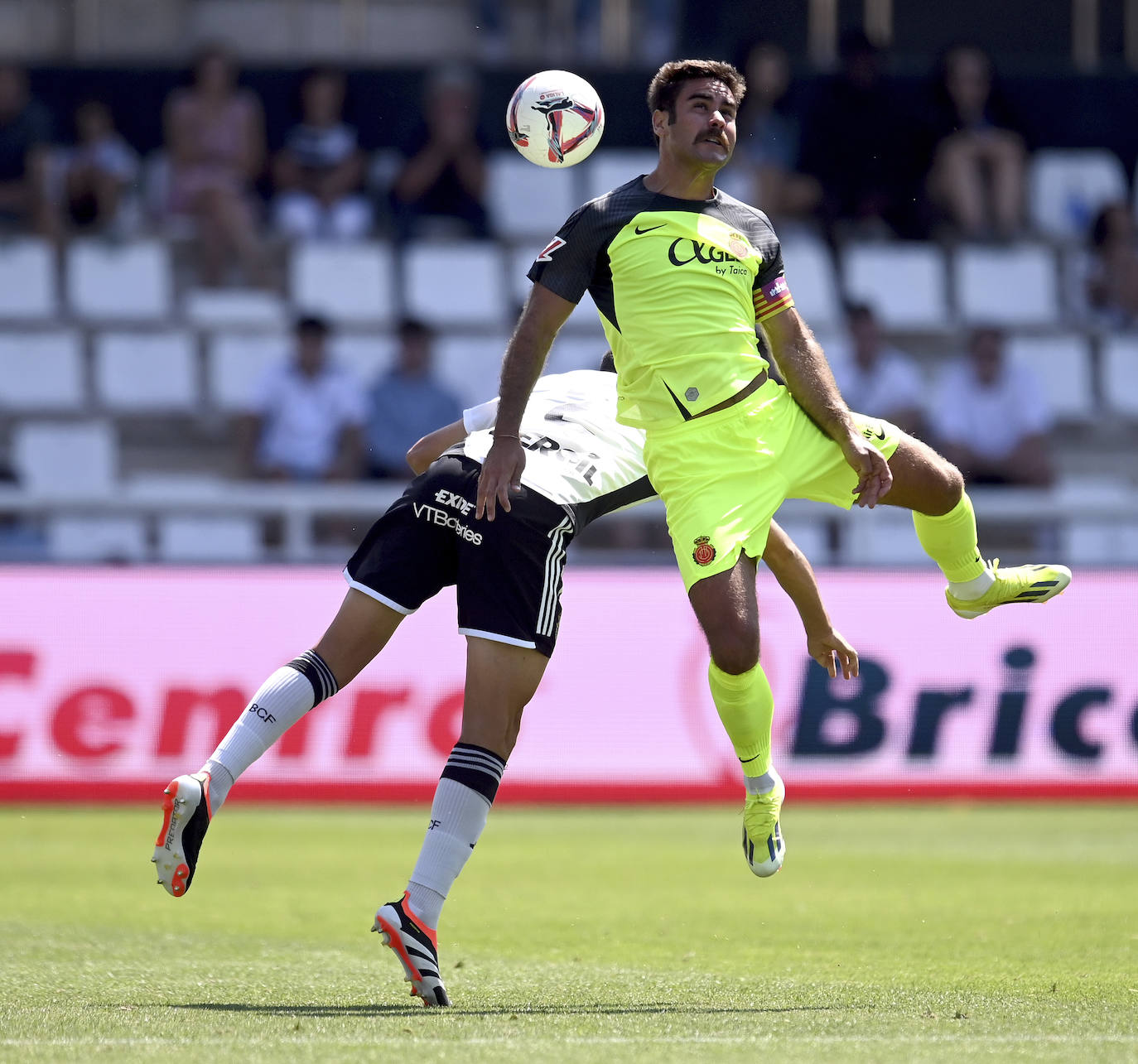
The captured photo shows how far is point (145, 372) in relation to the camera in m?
14.8

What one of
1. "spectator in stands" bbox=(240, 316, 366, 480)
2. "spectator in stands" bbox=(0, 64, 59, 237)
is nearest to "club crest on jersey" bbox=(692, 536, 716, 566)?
"spectator in stands" bbox=(240, 316, 366, 480)

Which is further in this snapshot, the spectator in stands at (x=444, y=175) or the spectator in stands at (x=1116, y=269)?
the spectator in stands at (x=1116, y=269)

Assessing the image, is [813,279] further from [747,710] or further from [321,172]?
[747,710]

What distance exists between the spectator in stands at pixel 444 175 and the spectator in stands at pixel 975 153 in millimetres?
3895

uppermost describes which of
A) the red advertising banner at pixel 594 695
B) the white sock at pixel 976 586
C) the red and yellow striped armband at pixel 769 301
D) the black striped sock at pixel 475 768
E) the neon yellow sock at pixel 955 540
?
the red and yellow striped armband at pixel 769 301

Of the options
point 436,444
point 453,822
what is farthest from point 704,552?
point 436,444

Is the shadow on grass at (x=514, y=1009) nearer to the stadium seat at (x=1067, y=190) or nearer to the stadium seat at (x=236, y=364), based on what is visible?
the stadium seat at (x=236, y=364)

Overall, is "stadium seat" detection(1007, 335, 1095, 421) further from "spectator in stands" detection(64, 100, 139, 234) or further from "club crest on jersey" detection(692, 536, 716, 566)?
"club crest on jersey" detection(692, 536, 716, 566)

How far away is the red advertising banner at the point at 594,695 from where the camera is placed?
442 inches

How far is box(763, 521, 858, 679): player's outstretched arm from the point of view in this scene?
6516 millimetres

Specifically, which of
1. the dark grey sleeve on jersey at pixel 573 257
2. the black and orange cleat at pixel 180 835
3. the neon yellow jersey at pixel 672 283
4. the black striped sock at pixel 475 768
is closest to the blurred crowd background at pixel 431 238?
the neon yellow jersey at pixel 672 283

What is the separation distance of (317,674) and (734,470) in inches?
56.6

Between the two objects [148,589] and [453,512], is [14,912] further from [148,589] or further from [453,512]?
[148,589]

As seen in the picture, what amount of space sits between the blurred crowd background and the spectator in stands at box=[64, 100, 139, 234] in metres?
0.03
